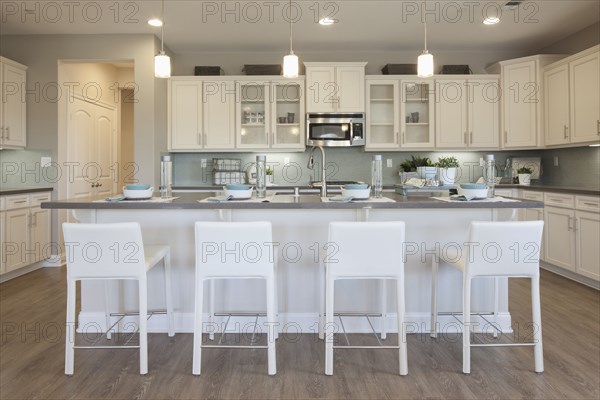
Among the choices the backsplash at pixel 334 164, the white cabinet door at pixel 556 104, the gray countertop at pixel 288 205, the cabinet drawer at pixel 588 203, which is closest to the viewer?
the gray countertop at pixel 288 205

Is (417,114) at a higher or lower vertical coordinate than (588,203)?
higher

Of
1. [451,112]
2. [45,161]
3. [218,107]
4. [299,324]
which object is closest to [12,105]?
[45,161]

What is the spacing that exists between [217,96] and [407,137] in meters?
2.43

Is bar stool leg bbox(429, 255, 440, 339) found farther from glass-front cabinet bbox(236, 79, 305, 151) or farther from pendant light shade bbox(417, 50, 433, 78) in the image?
glass-front cabinet bbox(236, 79, 305, 151)

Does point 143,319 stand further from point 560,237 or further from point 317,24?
point 560,237

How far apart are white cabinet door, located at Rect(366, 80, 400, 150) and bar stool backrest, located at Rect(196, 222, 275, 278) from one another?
132 inches

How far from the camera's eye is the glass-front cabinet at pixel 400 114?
5.17 meters

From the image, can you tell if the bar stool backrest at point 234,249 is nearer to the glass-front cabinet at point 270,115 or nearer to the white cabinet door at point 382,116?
the glass-front cabinet at point 270,115

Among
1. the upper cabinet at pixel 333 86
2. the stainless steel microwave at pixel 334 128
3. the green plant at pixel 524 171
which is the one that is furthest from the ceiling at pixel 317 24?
the green plant at pixel 524 171

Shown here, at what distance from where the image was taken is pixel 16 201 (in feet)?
13.5

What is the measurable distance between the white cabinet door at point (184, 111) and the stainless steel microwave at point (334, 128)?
1.39 m

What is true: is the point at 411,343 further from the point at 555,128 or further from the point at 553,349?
the point at 555,128

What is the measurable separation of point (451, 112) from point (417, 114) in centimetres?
41

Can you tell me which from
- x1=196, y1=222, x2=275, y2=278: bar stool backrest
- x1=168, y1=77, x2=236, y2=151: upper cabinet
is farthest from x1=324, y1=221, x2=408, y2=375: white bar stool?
x1=168, y1=77, x2=236, y2=151: upper cabinet
